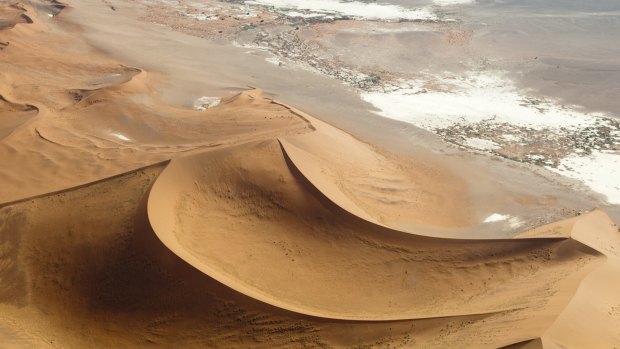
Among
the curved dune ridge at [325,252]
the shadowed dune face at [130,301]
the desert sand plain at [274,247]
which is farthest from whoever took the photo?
the curved dune ridge at [325,252]

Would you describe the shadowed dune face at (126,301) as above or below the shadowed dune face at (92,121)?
below

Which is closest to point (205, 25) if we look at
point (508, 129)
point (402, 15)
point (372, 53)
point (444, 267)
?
point (372, 53)

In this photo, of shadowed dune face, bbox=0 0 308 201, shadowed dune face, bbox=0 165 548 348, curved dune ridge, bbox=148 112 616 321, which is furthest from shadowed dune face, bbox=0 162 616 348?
shadowed dune face, bbox=0 0 308 201

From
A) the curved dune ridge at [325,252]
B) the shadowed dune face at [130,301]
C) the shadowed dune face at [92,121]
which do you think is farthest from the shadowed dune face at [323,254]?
the shadowed dune face at [92,121]

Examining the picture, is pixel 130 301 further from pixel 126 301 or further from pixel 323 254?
pixel 323 254

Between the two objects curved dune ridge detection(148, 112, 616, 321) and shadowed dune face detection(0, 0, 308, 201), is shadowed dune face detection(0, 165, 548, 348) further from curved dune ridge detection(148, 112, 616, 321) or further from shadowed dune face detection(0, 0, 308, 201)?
shadowed dune face detection(0, 0, 308, 201)

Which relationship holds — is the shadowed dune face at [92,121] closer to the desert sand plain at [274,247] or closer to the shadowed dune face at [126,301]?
the desert sand plain at [274,247]

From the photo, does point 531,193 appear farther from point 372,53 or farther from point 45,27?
point 45,27
